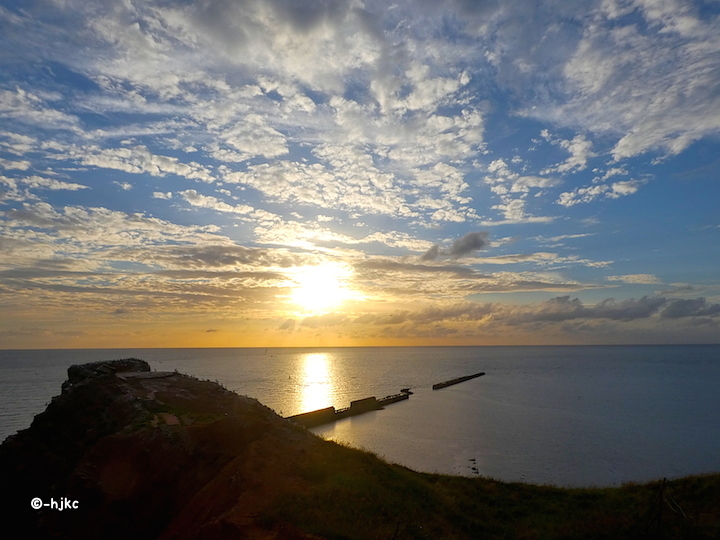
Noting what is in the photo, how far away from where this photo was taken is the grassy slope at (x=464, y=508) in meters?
19.0

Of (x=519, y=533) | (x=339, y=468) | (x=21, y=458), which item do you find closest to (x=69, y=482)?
(x=21, y=458)

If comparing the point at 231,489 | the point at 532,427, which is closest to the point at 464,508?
the point at 231,489

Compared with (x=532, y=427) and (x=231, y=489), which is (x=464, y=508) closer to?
(x=231, y=489)

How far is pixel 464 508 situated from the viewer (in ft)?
85.0

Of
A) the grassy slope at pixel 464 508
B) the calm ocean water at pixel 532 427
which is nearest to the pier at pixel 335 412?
the calm ocean water at pixel 532 427

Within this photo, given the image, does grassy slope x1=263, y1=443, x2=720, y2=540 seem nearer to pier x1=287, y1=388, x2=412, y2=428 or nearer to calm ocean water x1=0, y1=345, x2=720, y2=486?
calm ocean water x1=0, y1=345, x2=720, y2=486

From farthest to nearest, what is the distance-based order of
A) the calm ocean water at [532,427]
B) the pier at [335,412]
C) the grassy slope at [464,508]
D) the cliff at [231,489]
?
the pier at [335,412], the calm ocean water at [532,427], the cliff at [231,489], the grassy slope at [464,508]

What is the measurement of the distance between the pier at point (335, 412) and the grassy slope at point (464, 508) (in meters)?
40.4

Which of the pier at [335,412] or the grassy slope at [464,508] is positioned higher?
the grassy slope at [464,508]

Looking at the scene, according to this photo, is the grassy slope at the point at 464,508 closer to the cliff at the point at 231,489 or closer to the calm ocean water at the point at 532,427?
the cliff at the point at 231,489

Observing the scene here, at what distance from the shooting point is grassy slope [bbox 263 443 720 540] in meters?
19.0

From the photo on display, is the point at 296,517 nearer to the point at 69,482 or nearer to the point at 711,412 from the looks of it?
the point at 69,482

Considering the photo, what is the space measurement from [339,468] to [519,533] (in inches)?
414

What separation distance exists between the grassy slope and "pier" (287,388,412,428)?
133 feet
